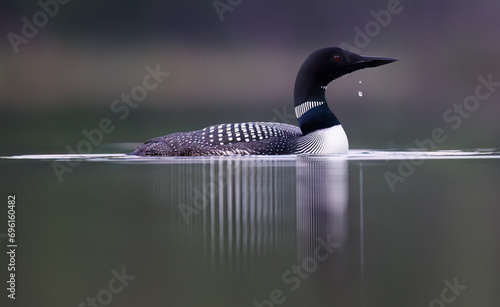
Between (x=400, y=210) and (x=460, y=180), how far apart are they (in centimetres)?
131

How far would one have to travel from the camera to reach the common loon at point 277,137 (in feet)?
20.2

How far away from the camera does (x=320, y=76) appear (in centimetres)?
651

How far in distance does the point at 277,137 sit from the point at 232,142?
0.36m

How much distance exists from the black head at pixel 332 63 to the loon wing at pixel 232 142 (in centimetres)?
61

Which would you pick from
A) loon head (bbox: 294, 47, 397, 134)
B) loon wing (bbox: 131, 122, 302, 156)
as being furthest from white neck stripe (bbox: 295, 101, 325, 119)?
loon wing (bbox: 131, 122, 302, 156)

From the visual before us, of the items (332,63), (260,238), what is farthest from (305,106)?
(260,238)

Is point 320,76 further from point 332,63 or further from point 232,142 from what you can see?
point 232,142

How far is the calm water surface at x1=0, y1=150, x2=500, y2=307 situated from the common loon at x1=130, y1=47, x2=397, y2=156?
175 cm

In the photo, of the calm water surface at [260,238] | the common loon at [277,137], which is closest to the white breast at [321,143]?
the common loon at [277,137]

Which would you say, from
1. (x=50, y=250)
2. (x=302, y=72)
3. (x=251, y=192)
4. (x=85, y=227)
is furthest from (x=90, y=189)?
(x=302, y=72)

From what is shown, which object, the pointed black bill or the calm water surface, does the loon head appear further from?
the calm water surface

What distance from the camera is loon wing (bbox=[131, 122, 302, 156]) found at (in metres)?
6.16

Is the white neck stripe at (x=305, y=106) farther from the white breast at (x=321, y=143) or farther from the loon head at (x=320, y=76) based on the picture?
the white breast at (x=321, y=143)

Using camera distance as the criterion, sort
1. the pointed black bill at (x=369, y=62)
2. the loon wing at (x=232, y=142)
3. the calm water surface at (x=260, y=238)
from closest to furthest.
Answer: the calm water surface at (x=260, y=238), the loon wing at (x=232, y=142), the pointed black bill at (x=369, y=62)
